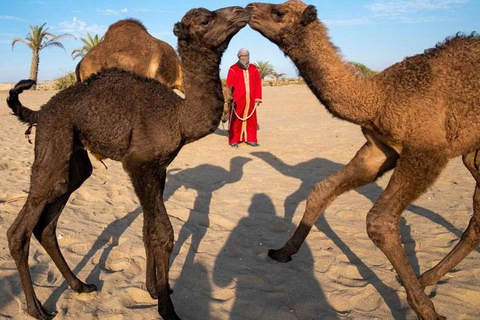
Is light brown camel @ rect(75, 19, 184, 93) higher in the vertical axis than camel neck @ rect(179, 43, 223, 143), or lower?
higher

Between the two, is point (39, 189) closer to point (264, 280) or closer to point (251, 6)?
point (264, 280)

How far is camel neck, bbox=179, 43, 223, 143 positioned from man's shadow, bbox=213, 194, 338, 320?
141cm

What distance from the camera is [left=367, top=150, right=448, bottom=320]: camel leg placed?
10.2ft

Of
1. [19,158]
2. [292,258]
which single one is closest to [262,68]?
[19,158]

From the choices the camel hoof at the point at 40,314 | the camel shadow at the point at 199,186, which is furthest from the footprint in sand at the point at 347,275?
the camel hoof at the point at 40,314

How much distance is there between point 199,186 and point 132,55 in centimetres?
410

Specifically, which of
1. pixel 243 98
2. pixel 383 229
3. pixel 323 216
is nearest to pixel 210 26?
pixel 383 229

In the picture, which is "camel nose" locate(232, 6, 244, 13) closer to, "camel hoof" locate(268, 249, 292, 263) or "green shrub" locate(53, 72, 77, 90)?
"camel hoof" locate(268, 249, 292, 263)

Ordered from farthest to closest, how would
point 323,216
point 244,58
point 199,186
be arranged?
point 244,58, point 199,186, point 323,216

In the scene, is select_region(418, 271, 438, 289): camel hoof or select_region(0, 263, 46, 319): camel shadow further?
select_region(418, 271, 438, 289): camel hoof

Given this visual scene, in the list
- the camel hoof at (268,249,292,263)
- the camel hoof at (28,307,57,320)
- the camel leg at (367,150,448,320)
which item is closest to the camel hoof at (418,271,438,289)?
the camel leg at (367,150,448,320)

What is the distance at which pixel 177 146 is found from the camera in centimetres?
329

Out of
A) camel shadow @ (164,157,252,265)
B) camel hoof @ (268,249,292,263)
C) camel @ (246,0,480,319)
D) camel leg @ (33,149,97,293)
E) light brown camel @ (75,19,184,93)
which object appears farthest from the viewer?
light brown camel @ (75,19,184,93)

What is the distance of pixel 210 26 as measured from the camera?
312 centimetres
